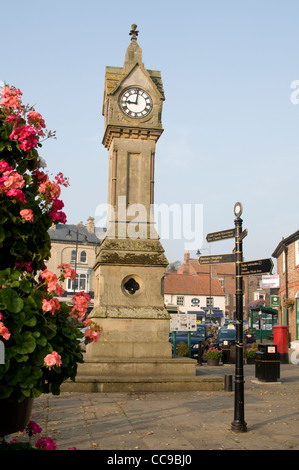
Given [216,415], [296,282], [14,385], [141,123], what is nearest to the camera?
[14,385]

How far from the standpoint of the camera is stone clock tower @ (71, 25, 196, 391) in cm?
1222

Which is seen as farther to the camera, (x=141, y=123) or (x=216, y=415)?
(x=141, y=123)

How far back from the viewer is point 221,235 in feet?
29.8

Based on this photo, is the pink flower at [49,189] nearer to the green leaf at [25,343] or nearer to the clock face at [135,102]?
A: the green leaf at [25,343]

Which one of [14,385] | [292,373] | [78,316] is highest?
[78,316]

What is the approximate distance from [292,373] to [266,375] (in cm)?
417

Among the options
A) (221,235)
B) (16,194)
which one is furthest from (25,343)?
(221,235)

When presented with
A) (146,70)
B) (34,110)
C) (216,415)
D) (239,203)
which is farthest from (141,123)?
(34,110)

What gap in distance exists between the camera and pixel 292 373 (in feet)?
59.3

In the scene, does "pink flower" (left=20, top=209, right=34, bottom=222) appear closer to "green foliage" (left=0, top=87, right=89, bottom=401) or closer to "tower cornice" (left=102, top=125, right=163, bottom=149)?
"green foliage" (left=0, top=87, right=89, bottom=401)

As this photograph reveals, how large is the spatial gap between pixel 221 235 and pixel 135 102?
6.72 m

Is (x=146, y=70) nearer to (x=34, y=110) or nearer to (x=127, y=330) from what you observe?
(x=127, y=330)

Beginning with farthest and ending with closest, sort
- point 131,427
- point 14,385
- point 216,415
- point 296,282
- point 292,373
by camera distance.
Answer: point 296,282 < point 292,373 < point 216,415 < point 131,427 < point 14,385

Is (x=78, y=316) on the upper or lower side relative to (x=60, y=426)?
upper
